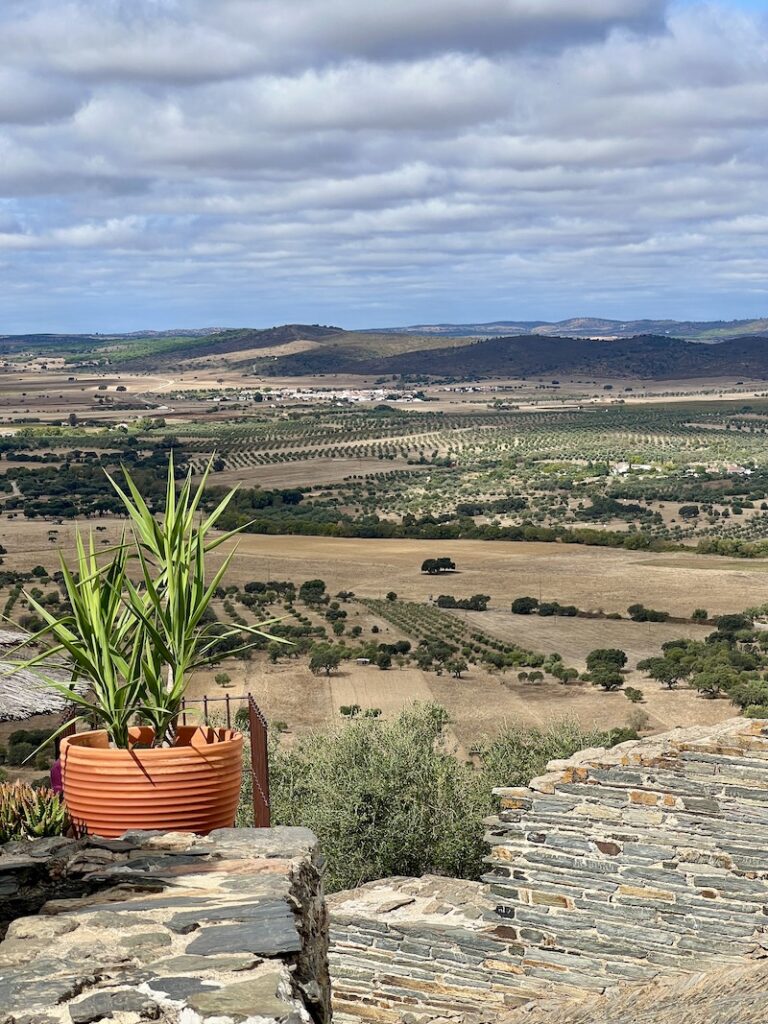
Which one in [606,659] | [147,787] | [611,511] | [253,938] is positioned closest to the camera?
[253,938]

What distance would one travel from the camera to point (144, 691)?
281 inches

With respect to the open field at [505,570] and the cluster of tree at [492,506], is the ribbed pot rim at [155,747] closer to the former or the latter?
the open field at [505,570]

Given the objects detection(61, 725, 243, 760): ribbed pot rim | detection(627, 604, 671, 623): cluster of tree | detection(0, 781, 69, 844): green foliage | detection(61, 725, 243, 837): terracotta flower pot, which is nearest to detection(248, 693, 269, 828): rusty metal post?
detection(61, 725, 243, 760): ribbed pot rim

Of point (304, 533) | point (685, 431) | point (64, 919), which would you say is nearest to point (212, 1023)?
point (64, 919)

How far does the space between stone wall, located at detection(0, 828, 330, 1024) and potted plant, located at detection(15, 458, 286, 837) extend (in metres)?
0.36

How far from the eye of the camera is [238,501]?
103 m

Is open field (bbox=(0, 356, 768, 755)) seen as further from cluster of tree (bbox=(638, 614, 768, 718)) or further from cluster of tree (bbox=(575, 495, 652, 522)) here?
cluster of tree (bbox=(638, 614, 768, 718))

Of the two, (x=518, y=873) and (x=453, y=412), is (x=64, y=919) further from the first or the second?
(x=453, y=412)

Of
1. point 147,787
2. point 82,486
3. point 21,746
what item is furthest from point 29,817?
point 82,486

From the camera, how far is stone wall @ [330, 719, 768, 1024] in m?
8.93

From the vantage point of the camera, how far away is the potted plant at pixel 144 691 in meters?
6.65

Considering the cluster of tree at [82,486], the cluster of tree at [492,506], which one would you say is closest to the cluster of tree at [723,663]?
the cluster of tree at [82,486]

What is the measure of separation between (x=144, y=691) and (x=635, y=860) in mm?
3793

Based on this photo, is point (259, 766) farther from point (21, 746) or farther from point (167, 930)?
point (21, 746)
